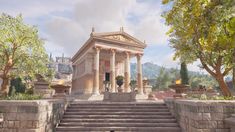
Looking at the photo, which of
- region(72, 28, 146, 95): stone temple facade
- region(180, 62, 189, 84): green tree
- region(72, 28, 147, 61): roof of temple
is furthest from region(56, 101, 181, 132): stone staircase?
region(180, 62, 189, 84): green tree

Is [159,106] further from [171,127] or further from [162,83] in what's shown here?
[162,83]

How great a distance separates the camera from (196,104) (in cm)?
803

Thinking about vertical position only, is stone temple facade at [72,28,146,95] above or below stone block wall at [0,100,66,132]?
above

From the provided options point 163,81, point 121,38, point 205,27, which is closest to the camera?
point 205,27

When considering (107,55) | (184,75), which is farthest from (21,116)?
(184,75)

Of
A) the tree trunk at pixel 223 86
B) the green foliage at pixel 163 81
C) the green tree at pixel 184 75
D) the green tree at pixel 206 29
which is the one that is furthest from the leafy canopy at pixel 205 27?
the green foliage at pixel 163 81

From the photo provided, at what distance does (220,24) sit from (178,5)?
131 inches

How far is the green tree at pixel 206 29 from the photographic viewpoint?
1066cm

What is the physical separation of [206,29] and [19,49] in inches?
591

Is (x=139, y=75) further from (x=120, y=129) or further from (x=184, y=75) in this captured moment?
(x=120, y=129)

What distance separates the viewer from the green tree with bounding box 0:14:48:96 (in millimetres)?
15516

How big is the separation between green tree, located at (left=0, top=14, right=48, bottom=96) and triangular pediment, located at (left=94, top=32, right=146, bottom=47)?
18.8m

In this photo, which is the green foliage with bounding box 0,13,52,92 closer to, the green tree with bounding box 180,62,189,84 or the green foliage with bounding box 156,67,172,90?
the green tree with bounding box 180,62,189,84

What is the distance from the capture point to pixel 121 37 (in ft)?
124
